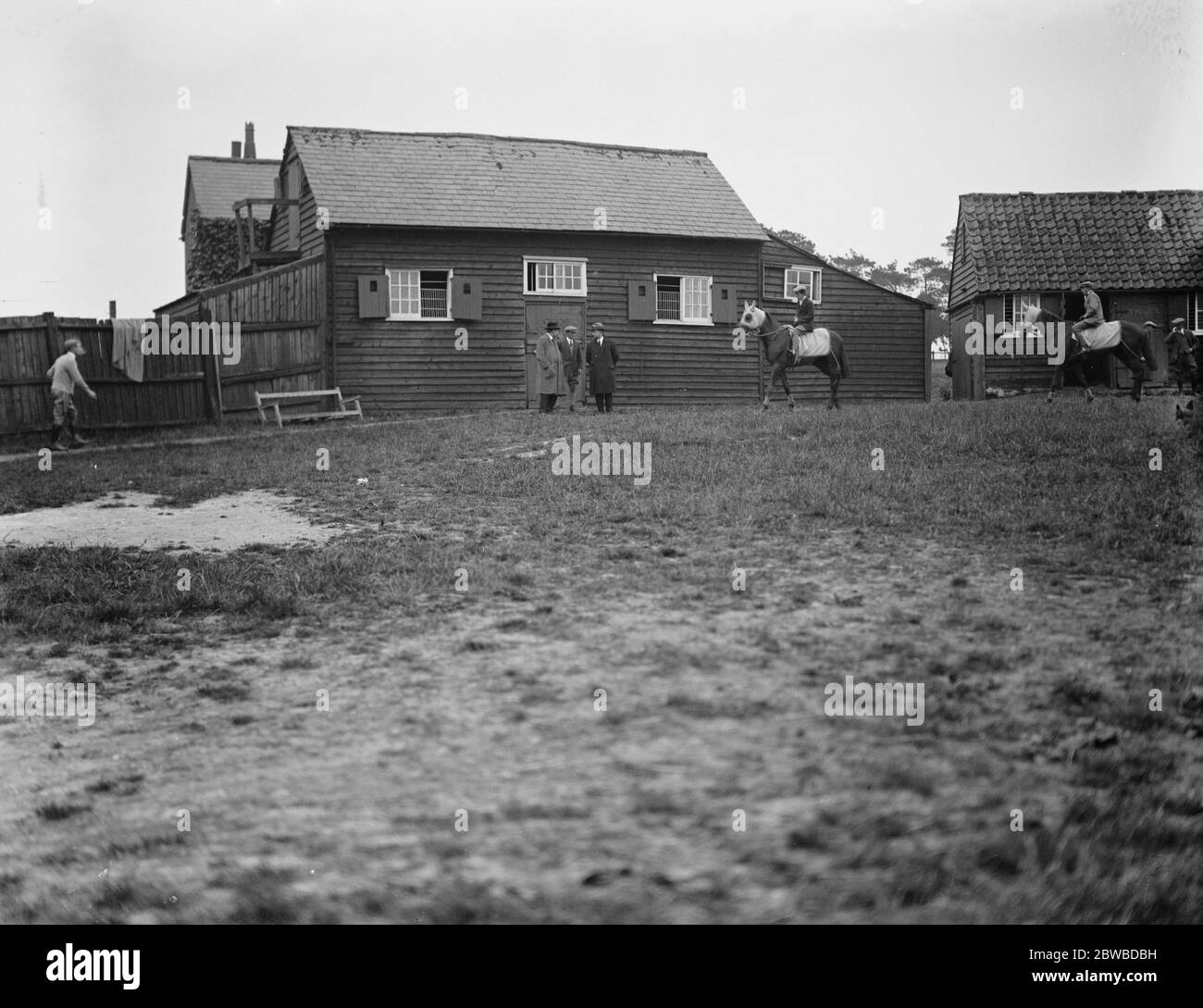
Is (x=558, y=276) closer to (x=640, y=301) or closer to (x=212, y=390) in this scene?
(x=640, y=301)

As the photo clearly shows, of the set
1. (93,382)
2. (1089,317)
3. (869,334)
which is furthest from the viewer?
(869,334)

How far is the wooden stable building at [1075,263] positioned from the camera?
3180cm

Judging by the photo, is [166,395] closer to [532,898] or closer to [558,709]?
[558,709]

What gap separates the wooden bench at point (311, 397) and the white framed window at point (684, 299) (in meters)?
8.12

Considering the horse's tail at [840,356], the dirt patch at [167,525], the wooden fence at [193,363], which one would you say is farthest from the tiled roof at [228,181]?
the dirt patch at [167,525]

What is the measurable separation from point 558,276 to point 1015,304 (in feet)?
41.8

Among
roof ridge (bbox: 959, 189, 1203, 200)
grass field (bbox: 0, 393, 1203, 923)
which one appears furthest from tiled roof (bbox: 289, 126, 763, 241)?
grass field (bbox: 0, 393, 1203, 923)

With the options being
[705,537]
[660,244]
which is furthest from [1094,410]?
[660,244]

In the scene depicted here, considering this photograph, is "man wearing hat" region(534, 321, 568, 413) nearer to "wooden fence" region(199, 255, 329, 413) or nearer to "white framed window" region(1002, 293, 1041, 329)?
"wooden fence" region(199, 255, 329, 413)

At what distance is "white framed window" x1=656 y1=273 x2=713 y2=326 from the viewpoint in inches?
1164

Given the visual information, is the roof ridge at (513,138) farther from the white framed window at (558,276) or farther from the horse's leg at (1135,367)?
the horse's leg at (1135,367)

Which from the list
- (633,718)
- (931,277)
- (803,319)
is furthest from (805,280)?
(931,277)

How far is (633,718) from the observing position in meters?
4.89
